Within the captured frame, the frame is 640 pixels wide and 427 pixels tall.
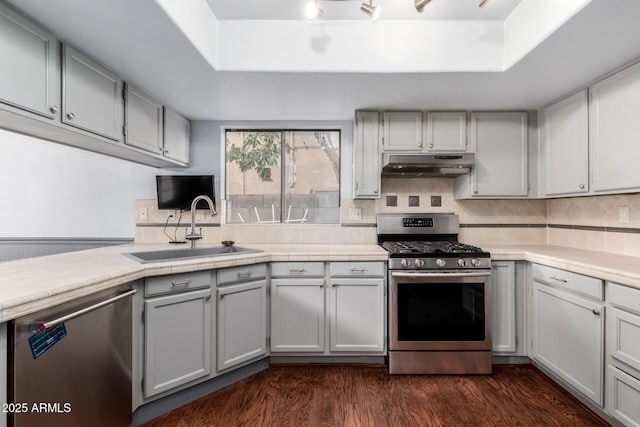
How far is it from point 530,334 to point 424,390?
0.97m

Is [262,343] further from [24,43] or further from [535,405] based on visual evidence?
[24,43]

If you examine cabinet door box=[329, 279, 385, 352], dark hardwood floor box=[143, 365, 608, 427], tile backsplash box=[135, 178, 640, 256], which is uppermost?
tile backsplash box=[135, 178, 640, 256]

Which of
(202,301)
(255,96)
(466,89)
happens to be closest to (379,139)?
(466,89)

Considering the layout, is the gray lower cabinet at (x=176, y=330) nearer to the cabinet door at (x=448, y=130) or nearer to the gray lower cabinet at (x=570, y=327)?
the cabinet door at (x=448, y=130)

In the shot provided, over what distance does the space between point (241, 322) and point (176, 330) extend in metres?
0.44

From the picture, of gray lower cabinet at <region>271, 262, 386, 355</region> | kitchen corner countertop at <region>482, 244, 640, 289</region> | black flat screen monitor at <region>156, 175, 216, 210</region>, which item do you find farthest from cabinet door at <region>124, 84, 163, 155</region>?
kitchen corner countertop at <region>482, 244, 640, 289</region>

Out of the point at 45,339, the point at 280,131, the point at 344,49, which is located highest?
the point at 344,49

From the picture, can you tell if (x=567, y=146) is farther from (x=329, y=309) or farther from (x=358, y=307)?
(x=329, y=309)

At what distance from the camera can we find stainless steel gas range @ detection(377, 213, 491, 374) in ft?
7.46

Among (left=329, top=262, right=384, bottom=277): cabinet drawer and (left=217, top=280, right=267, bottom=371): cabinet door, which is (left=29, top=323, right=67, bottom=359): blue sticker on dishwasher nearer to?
(left=217, top=280, right=267, bottom=371): cabinet door

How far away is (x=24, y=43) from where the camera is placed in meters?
1.38

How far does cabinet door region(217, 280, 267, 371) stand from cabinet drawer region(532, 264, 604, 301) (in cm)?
201

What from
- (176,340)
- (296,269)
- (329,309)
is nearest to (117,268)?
(176,340)

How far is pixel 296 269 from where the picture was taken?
2.34 metres
